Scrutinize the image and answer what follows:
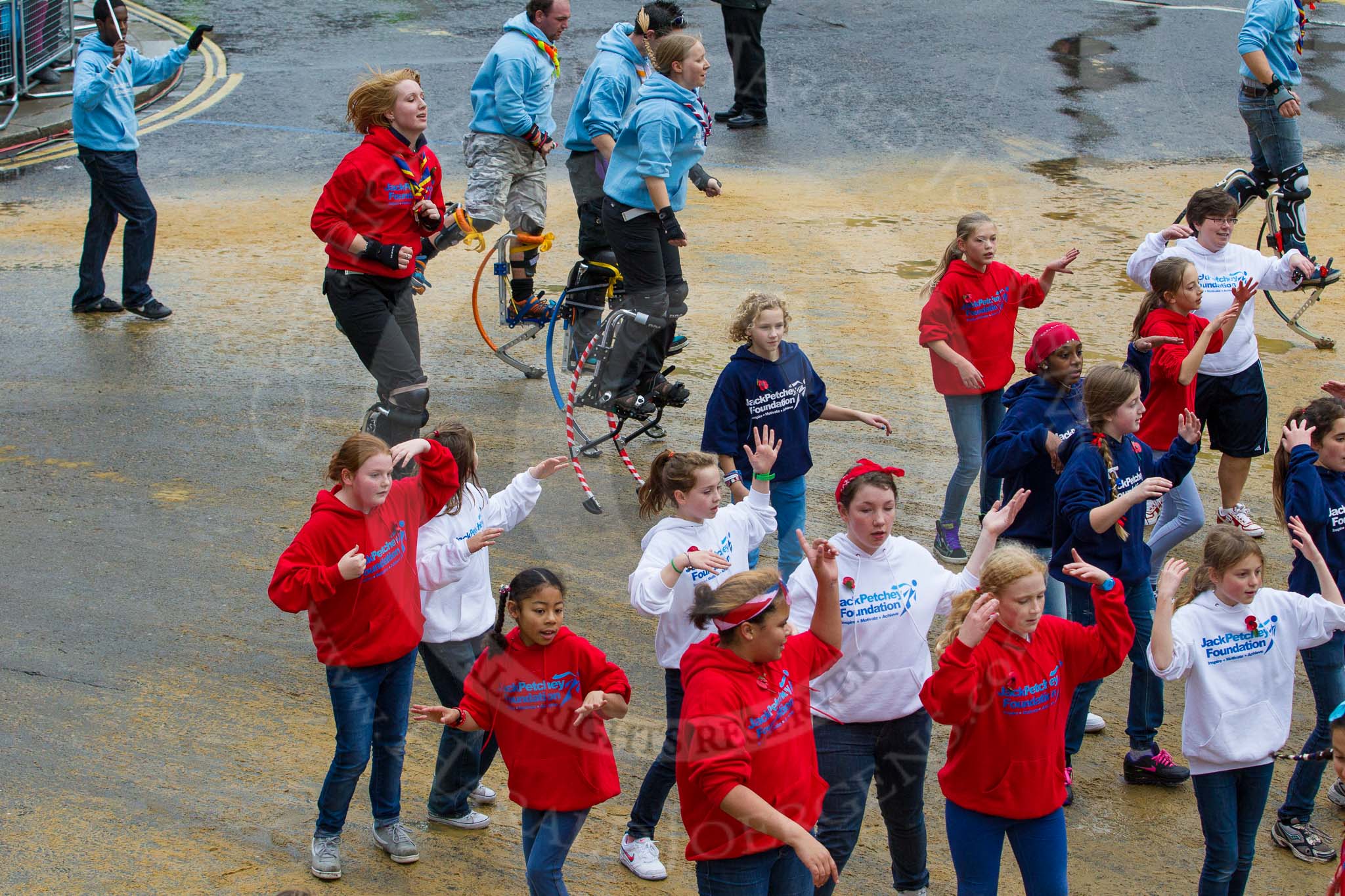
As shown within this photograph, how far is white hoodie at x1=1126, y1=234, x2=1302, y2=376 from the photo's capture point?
7.16m

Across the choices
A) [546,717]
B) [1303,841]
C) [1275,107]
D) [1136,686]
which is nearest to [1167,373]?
[1136,686]

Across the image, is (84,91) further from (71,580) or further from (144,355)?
(71,580)

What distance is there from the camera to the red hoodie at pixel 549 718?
442 cm

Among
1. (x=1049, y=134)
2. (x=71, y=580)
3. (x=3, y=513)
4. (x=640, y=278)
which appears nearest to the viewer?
(x=71, y=580)

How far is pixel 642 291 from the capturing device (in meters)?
8.20

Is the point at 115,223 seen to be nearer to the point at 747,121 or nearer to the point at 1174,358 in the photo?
the point at 747,121

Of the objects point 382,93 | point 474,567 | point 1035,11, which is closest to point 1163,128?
point 1035,11

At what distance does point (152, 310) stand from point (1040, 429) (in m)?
6.82

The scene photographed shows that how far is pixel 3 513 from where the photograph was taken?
7273 millimetres

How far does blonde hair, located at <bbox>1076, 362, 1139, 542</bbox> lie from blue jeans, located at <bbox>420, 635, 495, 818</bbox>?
102 inches

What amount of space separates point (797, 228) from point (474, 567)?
25.1ft

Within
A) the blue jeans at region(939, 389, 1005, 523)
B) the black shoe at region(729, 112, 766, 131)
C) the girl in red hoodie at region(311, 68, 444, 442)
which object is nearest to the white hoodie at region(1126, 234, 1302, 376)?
the blue jeans at region(939, 389, 1005, 523)

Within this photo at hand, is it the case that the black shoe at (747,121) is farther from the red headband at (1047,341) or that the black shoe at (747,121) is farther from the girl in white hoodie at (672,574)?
the girl in white hoodie at (672,574)

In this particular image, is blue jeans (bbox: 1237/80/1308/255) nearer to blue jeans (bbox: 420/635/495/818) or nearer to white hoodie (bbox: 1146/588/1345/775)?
white hoodie (bbox: 1146/588/1345/775)
